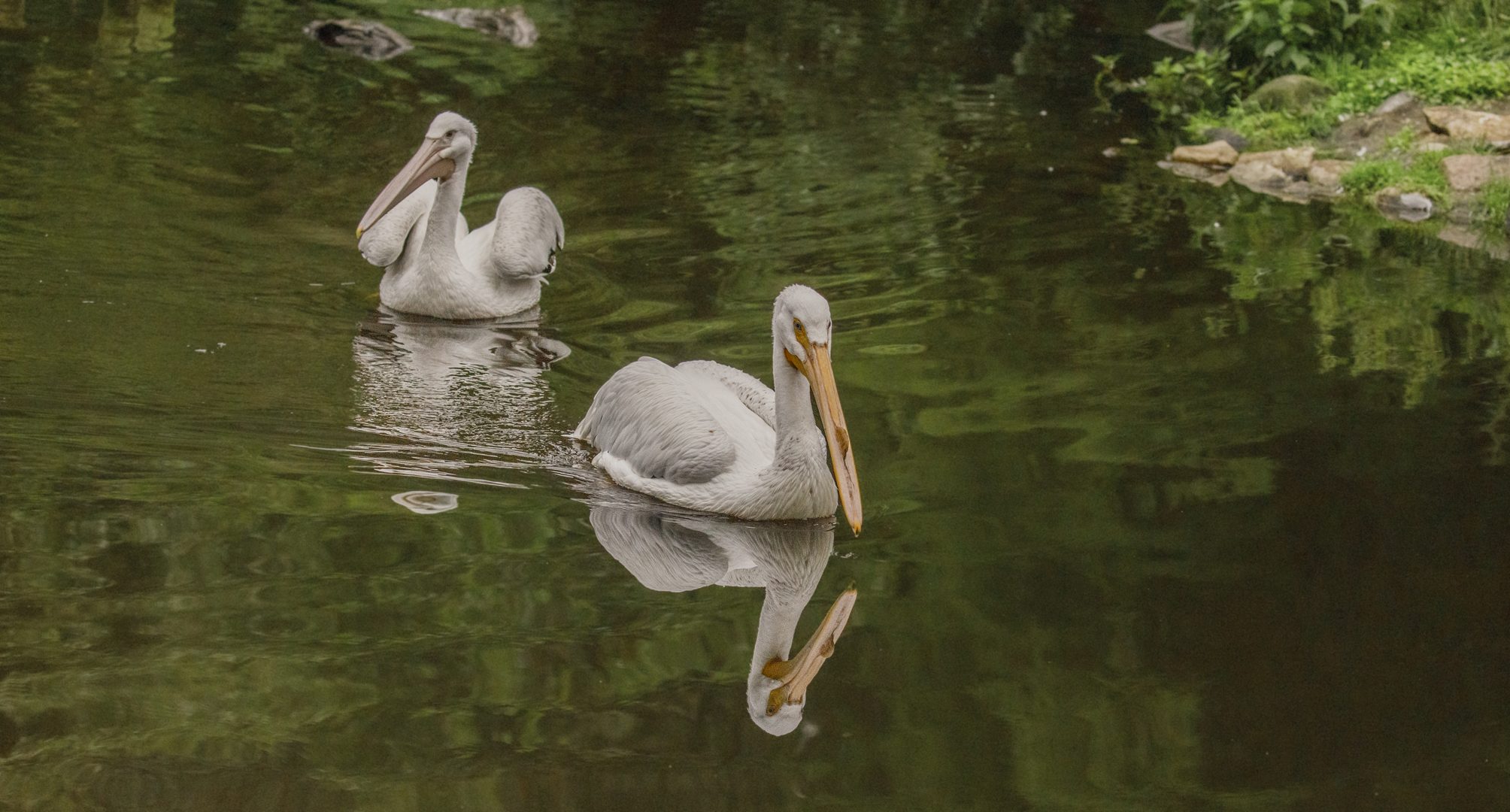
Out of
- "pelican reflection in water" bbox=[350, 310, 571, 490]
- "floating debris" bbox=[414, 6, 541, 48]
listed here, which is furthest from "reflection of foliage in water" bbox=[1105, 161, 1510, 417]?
"floating debris" bbox=[414, 6, 541, 48]

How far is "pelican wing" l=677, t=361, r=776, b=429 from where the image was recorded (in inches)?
211

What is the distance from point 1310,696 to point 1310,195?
6.47m

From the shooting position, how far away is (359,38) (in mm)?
11844

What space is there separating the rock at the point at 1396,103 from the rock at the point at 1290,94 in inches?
15.2

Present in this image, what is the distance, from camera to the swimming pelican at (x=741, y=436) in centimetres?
450

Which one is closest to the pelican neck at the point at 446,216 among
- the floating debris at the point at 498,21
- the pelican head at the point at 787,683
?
the pelican head at the point at 787,683

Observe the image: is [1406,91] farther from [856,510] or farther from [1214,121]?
[856,510]

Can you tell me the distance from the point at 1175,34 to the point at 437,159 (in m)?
8.69

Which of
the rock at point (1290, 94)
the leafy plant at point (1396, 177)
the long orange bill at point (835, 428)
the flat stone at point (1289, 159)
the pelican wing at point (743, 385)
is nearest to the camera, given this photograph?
the long orange bill at point (835, 428)

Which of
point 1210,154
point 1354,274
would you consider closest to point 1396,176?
point 1210,154

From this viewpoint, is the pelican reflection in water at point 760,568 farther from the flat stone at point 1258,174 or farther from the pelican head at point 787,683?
the flat stone at point 1258,174

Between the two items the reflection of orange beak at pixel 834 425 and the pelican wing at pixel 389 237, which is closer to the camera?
the reflection of orange beak at pixel 834 425

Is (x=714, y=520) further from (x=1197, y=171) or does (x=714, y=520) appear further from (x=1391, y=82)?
(x=1391, y=82)

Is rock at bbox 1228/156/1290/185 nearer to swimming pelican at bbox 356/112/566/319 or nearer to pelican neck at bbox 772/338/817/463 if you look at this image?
swimming pelican at bbox 356/112/566/319
